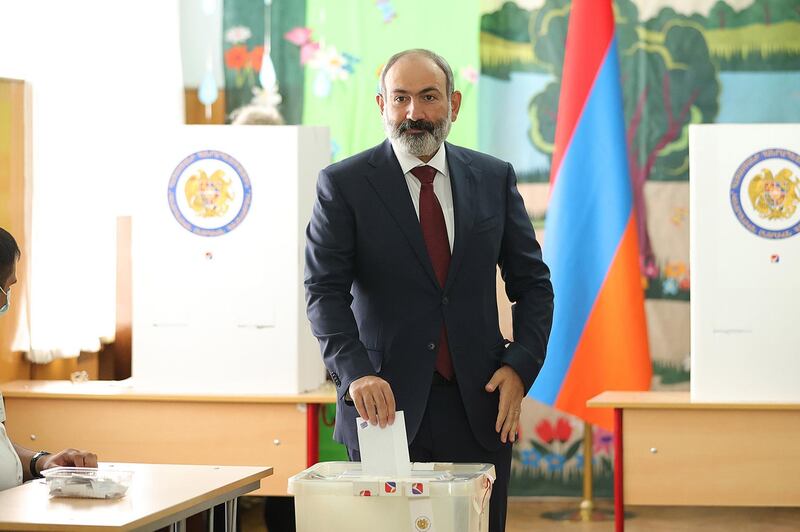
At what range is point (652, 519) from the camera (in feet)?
14.2

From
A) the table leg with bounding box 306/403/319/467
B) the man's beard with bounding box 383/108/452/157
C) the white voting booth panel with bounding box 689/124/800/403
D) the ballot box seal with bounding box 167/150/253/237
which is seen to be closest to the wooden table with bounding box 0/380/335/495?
the table leg with bounding box 306/403/319/467

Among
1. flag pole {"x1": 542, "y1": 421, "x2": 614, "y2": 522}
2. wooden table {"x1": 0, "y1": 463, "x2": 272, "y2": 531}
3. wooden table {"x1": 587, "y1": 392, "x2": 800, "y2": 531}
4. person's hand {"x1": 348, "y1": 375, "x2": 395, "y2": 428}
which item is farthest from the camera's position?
flag pole {"x1": 542, "y1": 421, "x2": 614, "y2": 522}

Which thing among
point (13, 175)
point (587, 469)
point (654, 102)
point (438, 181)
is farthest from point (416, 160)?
point (654, 102)

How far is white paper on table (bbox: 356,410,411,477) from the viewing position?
176 centimetres

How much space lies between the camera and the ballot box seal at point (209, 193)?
3.56 m

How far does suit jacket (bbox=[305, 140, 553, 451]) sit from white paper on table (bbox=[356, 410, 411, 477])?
16 centimetres

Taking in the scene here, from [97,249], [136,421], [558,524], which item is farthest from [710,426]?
[97,249]

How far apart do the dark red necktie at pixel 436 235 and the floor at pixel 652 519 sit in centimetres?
226

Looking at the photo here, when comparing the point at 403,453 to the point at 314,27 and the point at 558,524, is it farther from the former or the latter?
the point at 314,27

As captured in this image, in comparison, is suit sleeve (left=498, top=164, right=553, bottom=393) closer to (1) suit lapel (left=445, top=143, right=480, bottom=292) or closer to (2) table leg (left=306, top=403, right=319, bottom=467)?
(1) suit lapel (left=445, top=143, right=480, bottom=292)

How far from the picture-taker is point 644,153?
450cm

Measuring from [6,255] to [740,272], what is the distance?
220 centimetres

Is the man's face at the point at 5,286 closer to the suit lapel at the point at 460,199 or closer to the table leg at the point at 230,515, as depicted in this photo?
the table leg at the point at 230,515

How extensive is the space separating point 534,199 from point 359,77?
882 millimetres
